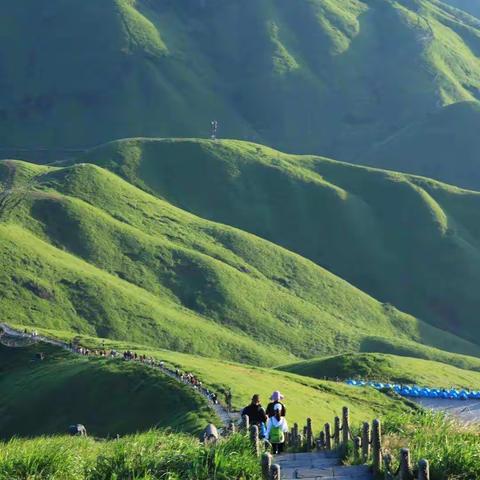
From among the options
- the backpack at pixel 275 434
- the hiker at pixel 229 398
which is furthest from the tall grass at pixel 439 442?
the hiker at pixel 229 398

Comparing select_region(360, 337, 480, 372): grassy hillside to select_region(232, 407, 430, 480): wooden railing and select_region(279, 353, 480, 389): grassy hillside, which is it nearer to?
select_region(279, 353, 480, 389): grassy hillside

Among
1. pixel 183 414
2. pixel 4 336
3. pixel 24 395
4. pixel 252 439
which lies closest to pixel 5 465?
pixel 252 439

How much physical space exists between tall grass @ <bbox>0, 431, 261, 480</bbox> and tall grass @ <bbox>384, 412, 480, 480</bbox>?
4378mm

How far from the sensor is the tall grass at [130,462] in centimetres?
2145

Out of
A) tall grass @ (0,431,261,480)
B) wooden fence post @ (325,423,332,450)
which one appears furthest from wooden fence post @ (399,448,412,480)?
wooden fence post @ (325,423,332,450)

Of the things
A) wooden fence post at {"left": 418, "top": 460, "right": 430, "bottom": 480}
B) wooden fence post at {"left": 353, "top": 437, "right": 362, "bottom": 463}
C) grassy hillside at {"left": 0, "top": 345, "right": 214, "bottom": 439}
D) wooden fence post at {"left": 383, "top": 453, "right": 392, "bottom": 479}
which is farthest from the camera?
grassy hillside at {"left": 0, "top": 345, "right": 214, "bottom": 439}

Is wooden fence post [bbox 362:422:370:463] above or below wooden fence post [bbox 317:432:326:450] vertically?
above

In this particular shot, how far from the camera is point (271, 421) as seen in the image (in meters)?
30.5

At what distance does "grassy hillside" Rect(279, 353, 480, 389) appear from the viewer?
13338cm

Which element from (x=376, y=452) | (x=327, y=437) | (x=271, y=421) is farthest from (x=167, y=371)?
(x=376, y=452)

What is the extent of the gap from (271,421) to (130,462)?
29.7 ft

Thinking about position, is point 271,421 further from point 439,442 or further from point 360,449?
point 439,442

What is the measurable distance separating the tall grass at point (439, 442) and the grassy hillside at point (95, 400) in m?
47.7

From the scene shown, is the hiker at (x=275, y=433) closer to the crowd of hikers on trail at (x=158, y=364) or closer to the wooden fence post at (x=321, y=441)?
the wooden fence post at (x=321, y=441)
